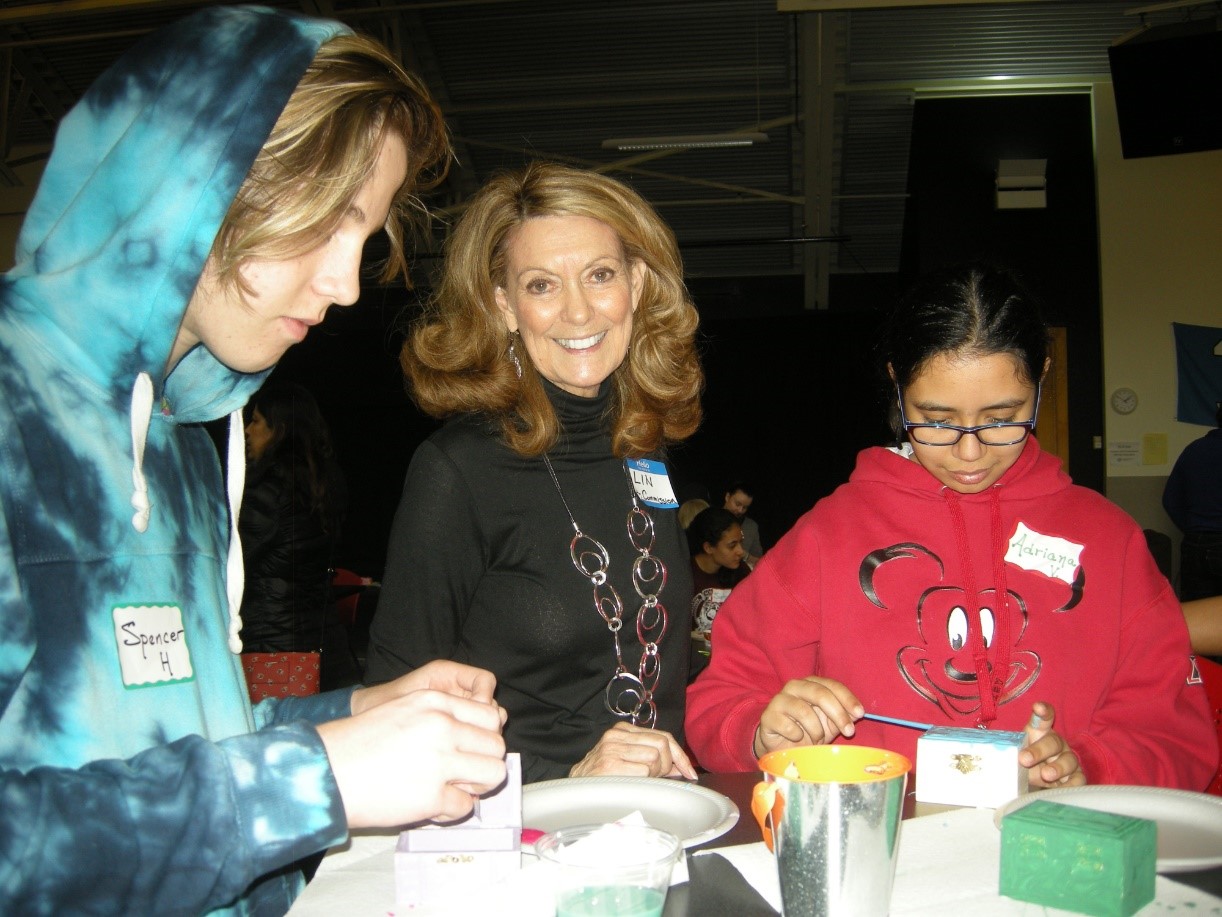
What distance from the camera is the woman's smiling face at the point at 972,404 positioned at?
168 centimetres

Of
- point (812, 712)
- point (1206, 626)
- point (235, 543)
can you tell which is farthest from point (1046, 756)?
point (235, 543)

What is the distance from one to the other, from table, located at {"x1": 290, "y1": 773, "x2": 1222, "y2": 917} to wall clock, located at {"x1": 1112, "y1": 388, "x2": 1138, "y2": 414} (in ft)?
27.6

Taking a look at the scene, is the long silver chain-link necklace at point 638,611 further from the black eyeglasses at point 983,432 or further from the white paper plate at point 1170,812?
the white paper plate at point 1170,812

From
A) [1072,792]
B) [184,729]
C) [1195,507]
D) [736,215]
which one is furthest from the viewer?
[736,215]

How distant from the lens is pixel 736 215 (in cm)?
1230

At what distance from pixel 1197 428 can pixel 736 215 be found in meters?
5.72

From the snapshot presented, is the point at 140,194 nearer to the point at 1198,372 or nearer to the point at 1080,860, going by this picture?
the point at 1080,860

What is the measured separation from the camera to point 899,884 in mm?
954

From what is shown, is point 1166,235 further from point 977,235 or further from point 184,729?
point 184,729

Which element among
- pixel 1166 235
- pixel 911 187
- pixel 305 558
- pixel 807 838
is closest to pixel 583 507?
→ pixel 807 838

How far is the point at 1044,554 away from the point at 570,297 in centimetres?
94

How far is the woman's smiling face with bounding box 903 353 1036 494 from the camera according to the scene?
1676 millimetres

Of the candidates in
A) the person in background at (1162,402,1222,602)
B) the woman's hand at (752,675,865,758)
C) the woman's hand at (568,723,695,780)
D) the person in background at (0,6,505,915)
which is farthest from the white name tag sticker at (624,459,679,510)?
the person in background at (1162,402,1222,602)

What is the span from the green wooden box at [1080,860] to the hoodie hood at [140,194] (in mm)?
900
